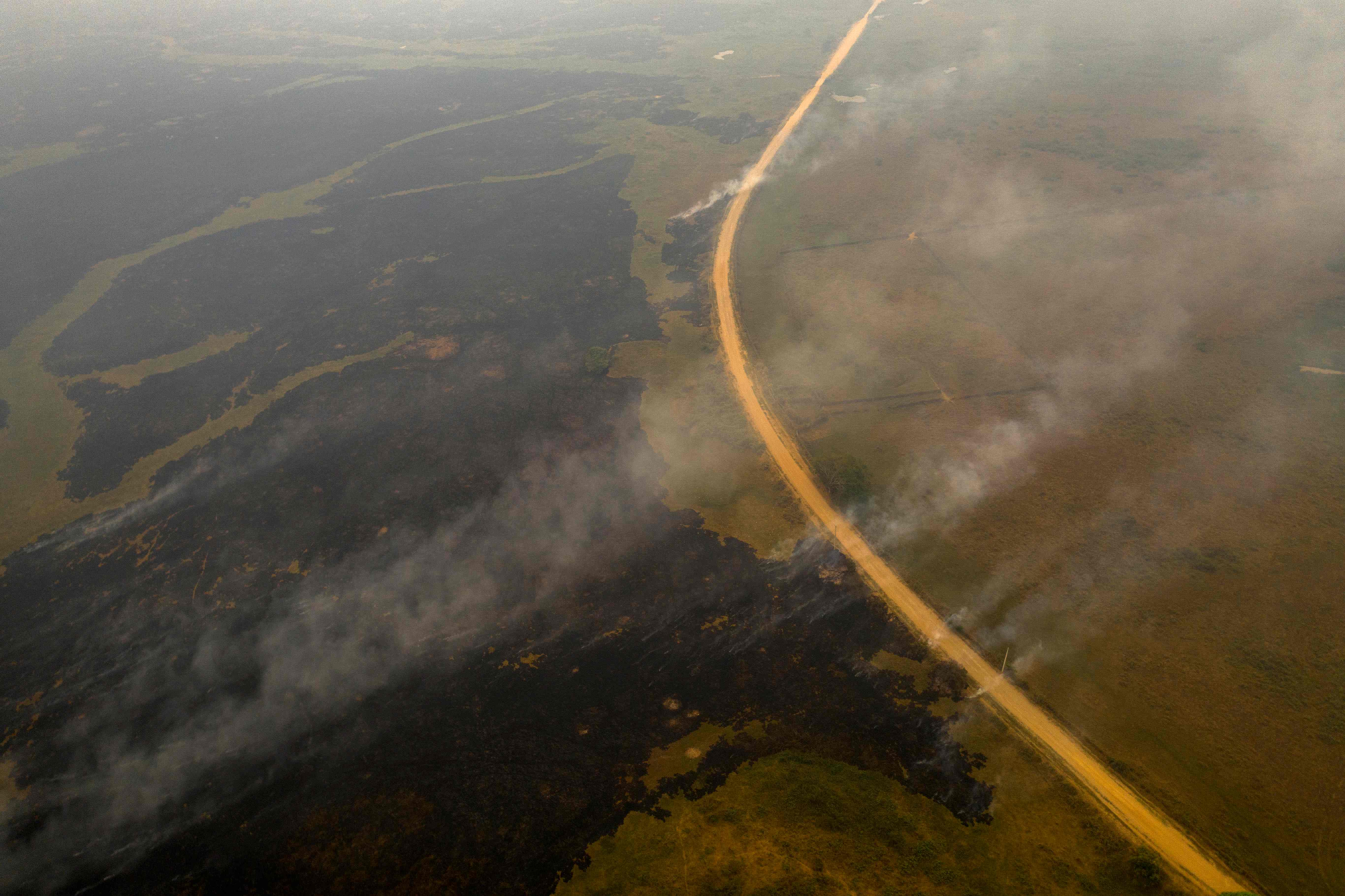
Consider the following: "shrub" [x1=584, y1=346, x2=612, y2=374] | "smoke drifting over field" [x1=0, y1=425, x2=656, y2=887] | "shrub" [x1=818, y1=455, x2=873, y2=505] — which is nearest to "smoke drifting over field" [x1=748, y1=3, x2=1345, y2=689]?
"shrub" [x1=818, y1=455, x2=873, y2=505]

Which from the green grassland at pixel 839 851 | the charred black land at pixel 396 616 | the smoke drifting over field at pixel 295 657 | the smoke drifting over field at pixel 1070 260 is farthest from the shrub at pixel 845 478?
the green grassland at pixel 839 851

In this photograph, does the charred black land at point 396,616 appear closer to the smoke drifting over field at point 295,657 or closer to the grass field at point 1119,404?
the smoke drifting over field at point 295,657

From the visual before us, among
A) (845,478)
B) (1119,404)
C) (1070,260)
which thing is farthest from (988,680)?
(1070,260)

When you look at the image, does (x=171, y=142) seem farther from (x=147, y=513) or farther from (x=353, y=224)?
(x=147, y=513)

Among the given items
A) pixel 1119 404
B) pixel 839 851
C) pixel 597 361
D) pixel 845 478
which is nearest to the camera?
pixel 839 851

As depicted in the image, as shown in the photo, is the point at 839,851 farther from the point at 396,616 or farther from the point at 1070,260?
the point at 1070,260

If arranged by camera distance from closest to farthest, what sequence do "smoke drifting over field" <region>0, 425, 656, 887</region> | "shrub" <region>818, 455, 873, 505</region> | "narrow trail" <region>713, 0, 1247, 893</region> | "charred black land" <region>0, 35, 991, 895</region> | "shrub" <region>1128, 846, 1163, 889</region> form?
"shrub" <region>1128, 846, 1163, 889</region> → "narrow trail" <region>713, 0, 1247, 893</region> → "charred black land" <region>0, 35, 991, 895</region> → "smoke drifting over field" <region>0, 425, 656, 887</region> → "shrub" <region>818, 455, 873, 505</region>

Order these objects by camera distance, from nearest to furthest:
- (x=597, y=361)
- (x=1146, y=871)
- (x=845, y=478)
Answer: (x=1146, y=871) → (x=845, y=478) → (x=597, y=361)

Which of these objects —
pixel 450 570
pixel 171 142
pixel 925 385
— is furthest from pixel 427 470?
pixel 171 142

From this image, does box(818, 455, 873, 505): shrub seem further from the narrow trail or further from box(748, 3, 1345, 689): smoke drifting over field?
box(748, 3, 1345, 689): smoke drifting over field
